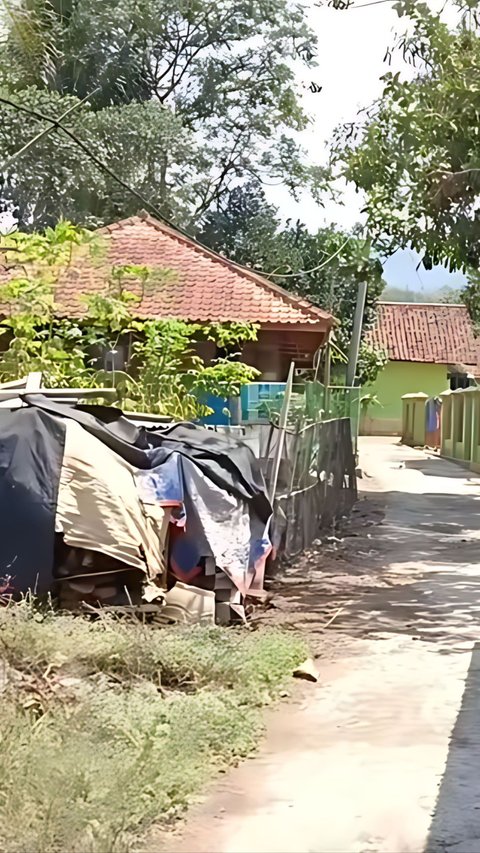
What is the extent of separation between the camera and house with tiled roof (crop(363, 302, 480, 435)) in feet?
152

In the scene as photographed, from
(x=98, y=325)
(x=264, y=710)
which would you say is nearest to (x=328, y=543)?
(x=98, y=325)

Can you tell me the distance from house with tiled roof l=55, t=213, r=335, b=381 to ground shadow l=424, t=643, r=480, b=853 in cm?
1058

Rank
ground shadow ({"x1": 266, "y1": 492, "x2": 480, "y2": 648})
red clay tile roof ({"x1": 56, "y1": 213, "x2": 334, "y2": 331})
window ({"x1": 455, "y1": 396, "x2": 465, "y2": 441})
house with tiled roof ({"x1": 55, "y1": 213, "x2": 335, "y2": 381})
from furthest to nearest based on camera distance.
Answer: window ({"x1": 455, "y1": 396, "x2": 465, "y2": 441}), house with tiled roof ({"x1": 55, "y1": 213, "x2": 335, "y2": 381}), red clay tile roof ({"x1": 56, "y1": 213, "x2": 334, "y2": 331}), ground shadow ({"x1": 266, "y1": 492, "x2": 480, "y2": 648})

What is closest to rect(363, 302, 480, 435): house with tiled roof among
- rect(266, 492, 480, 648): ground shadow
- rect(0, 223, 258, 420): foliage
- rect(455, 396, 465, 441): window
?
rect(455, 396, 465, 441): window

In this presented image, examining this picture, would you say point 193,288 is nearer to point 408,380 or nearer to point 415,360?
point 415,360

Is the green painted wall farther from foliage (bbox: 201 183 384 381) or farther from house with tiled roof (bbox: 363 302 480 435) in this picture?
foliage (bbox: 201 183 384 381)

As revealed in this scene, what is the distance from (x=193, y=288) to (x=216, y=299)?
1.82 feet

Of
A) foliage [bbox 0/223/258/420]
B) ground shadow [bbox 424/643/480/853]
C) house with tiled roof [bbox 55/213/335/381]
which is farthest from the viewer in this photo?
house with tiled roof [bbox 55/213/335/381]

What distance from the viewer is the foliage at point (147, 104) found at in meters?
24.1

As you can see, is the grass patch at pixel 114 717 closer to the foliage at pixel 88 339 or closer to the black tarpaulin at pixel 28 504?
the black tarpaulin at pixel 28 504

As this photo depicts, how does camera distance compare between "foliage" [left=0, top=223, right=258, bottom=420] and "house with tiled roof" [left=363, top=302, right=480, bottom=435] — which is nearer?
"foliage" [left=0, top=223, right=258, bottom=420]

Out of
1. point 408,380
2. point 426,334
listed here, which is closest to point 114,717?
point 408,380

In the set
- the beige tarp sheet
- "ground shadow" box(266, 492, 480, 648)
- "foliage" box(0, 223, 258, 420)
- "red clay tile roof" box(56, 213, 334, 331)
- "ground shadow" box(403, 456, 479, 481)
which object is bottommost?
"ground shadow" box(266, 492, 480, 648)

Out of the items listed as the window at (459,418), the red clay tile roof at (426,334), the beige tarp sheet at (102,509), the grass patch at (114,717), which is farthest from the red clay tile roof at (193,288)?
the red clay tile roof at (426,334)
